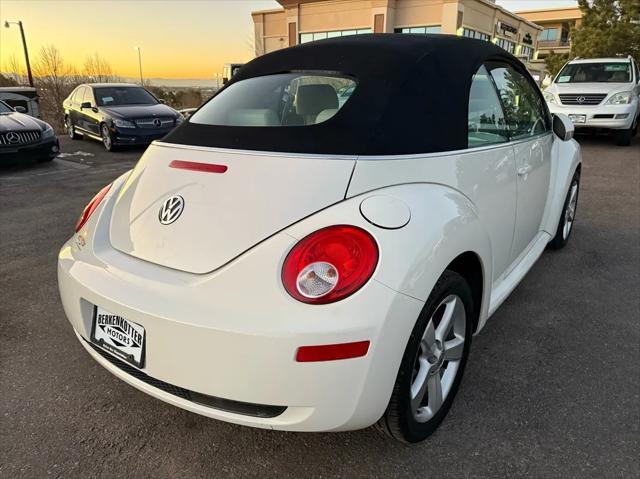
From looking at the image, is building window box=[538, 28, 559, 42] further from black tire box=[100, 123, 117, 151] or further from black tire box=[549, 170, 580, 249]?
black tire box=[549, 170, 580, 249]

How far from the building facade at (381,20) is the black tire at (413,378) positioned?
30816 mm

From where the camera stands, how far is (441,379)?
211 centimetres

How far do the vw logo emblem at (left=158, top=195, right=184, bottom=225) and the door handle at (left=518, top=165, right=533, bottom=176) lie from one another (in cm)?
182

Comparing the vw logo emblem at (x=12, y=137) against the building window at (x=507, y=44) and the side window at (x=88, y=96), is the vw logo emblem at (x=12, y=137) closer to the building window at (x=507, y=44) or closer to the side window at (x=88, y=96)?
the side window at (x=88, y=96)

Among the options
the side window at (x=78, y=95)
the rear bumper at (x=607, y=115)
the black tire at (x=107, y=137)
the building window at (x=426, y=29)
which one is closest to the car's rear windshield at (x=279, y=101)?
the black tire at (x=107, y=137)

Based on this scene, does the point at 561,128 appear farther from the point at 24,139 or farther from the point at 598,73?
the point at 598,73

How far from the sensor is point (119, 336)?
179 cm

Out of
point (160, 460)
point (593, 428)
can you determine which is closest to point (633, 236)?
point (593, 428)

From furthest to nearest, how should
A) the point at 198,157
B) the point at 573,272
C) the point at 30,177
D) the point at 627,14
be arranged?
1. the point at 627,14
2. the point at 30,177
3. the point at 573,272
4. the point at 198,157

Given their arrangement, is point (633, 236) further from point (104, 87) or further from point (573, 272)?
point (104, 87)

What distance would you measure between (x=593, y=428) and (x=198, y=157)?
2.08 metres

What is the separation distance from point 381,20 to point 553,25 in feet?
111

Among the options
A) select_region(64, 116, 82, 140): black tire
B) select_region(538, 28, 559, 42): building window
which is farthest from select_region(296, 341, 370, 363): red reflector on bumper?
select_region(538, 28, 559, 42): building window

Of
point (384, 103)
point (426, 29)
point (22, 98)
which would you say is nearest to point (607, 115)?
point (384, 103)
